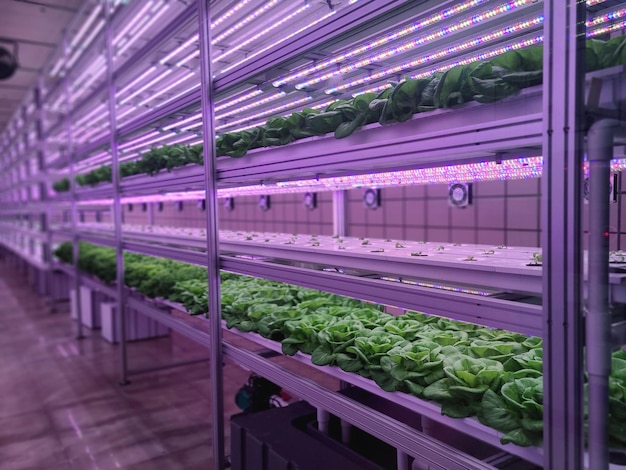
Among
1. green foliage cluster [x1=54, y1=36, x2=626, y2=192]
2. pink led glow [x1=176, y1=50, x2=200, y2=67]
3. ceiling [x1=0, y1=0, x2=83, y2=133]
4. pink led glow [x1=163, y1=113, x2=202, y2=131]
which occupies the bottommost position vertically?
green foliage cluster [x1=54, y1=36, x2=626, y2=192]

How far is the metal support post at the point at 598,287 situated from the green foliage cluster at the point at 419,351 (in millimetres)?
85

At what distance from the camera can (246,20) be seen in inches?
111

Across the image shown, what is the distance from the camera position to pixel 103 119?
272 inches

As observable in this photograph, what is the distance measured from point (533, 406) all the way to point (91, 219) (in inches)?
416

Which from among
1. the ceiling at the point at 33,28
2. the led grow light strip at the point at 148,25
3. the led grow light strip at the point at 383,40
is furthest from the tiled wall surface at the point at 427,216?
the ceiling at the point at 33,28

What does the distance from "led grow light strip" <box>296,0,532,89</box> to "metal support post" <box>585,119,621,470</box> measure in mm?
638

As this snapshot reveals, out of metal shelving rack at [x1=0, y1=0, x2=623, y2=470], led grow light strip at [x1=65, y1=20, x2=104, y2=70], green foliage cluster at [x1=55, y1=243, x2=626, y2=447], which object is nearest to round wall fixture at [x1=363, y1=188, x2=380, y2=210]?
green foliage cluster at [x1=55, y1=243, x2=626, y2=447]

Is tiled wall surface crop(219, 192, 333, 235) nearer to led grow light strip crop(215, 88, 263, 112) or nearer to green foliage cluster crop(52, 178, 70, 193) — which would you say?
green foliage cluster crop(52, 178, 70, 193)

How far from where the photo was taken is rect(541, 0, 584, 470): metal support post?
1.22m

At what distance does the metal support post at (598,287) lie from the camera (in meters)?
1.25

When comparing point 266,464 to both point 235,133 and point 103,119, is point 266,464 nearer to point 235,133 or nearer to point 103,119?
point 235,133

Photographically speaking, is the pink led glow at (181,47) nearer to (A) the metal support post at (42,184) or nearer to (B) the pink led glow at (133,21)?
(B) the pink led glow at (133,21)

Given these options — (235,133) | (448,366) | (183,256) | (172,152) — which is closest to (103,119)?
(172,152)

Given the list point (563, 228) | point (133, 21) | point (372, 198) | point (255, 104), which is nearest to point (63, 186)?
point (133, 21)
